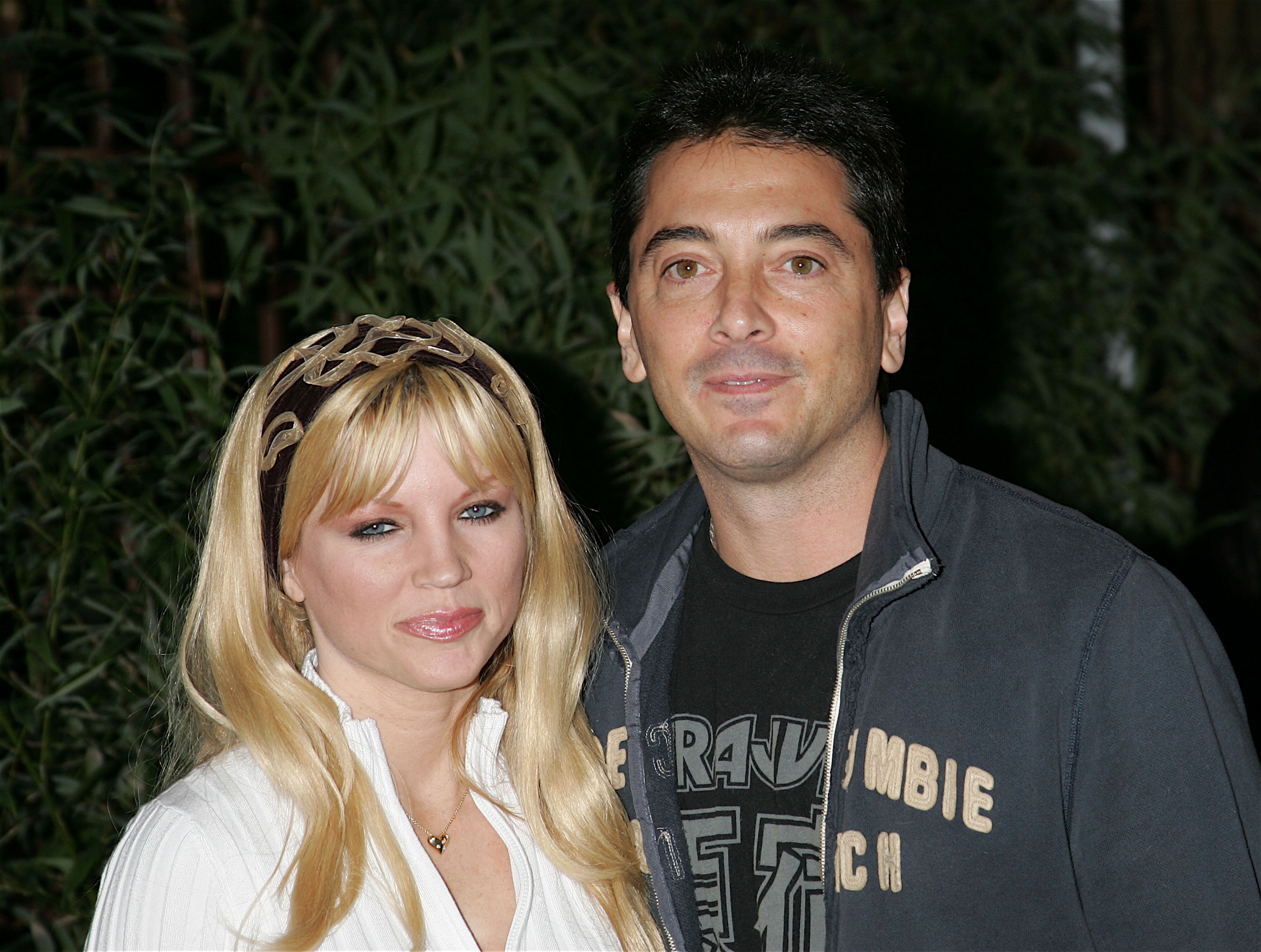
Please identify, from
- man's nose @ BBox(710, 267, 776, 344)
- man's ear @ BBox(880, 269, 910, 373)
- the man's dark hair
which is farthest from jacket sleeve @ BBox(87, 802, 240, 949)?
man's ear @ BBox(880, 269, 910, 373)

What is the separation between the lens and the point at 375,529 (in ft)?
5.80

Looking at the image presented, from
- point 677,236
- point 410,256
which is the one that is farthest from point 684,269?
point 410,256

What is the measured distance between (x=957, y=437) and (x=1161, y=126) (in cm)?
177

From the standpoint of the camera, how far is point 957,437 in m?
3.64

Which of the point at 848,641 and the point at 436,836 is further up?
the point at 848,641

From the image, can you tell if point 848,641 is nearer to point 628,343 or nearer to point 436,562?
point 436,562

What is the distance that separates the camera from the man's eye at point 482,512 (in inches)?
71.8

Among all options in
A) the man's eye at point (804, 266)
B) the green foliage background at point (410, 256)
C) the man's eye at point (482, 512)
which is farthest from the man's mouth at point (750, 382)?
the green foliage background at point (410, 256)

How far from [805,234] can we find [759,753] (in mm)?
842

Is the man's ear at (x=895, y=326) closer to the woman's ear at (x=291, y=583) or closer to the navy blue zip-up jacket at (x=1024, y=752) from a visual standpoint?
the navy blue zip-up jacket at (x=1024, y=752)

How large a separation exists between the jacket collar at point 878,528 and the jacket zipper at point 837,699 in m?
0.01

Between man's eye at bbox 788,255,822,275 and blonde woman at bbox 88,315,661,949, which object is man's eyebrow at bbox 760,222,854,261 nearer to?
man's eye at bbox 788,255,822,275

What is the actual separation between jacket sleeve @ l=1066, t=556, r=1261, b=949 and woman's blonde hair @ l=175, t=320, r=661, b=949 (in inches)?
28.0

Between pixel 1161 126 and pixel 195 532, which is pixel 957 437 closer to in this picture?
pixel 1161 126
